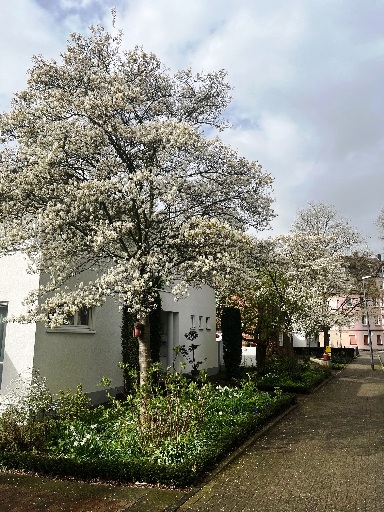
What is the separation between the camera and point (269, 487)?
20.5 ft

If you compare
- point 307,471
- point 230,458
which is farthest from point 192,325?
point 307,471

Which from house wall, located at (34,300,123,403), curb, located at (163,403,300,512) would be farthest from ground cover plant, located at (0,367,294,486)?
house wall, located at (34,300,123,403)

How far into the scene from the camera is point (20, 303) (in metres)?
10.6

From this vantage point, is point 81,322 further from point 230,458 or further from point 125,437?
point 230,458

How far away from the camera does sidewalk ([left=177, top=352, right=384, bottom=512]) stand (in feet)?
18.6

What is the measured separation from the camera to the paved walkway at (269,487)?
561cm

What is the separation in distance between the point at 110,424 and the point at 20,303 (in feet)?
12.1

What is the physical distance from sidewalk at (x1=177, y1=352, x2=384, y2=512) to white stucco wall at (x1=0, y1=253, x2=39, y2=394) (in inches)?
207

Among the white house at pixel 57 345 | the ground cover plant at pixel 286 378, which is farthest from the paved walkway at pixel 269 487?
the ground cover plant at pixel 286 378

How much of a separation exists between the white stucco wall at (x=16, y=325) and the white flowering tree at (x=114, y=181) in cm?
57

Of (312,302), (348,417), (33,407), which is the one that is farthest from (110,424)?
(312,302)

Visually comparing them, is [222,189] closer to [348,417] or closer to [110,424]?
[110,424]

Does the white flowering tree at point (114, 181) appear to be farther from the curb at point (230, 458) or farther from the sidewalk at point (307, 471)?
the sidewalk at point (307, 471)

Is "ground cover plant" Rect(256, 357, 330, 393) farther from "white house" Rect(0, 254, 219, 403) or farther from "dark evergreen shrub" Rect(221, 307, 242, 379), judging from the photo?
"white house" Rect(0, 254, 219, 403)
